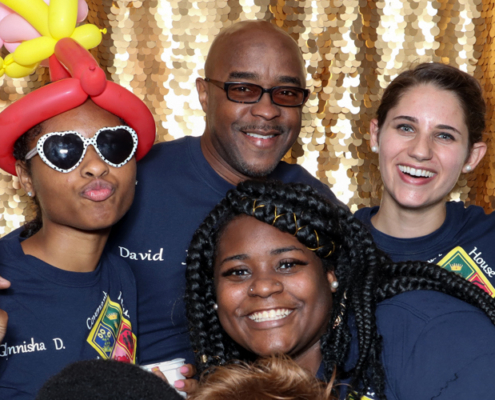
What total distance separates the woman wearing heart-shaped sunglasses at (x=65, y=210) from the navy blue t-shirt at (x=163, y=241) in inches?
11.6

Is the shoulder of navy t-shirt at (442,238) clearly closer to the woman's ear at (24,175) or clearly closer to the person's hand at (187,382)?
the person's hand at (187,382)

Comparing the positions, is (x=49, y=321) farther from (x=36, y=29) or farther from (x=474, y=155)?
(x=474, y=155)

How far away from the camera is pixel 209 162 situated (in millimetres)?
2277

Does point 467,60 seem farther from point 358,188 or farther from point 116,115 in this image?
point 116,115

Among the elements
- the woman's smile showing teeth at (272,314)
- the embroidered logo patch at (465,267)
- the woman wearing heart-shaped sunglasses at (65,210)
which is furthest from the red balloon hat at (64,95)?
the embroidered logo patch at (465,267)

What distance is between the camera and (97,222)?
1.68 meters

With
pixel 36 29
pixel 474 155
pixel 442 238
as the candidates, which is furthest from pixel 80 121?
pixel 474 155

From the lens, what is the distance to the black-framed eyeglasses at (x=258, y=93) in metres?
2.20

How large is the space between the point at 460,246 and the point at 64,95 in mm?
1349

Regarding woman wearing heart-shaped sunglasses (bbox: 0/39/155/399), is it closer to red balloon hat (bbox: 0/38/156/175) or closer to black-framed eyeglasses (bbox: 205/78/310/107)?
red balloon hat (bbox: 0/38/156/175)

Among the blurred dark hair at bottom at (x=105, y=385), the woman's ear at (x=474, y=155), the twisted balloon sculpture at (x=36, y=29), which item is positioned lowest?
the blurred dark hair at bottom at (x=105, y=385)

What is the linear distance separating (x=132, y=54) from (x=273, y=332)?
1803 millimetres

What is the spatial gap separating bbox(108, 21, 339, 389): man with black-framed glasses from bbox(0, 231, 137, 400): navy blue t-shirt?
278mm

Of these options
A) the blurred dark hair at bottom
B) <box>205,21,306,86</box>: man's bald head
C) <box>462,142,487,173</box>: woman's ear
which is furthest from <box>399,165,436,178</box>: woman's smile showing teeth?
the blurred dark hair at bottom
